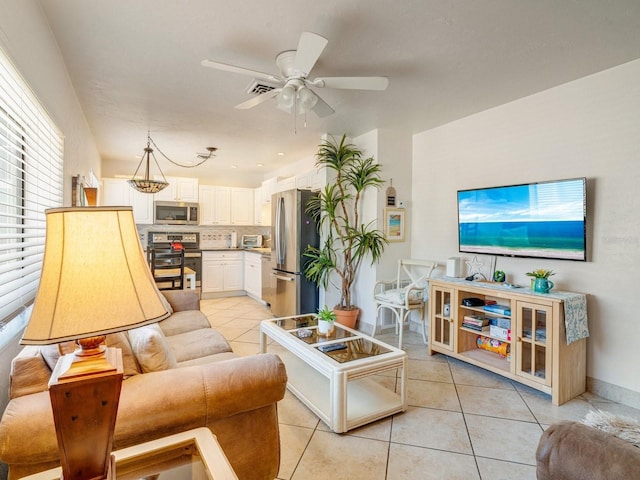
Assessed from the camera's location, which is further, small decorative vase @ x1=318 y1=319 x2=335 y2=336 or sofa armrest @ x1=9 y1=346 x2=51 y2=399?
small decorative vase @ x1=318 y1=319 x2=335 y2=336

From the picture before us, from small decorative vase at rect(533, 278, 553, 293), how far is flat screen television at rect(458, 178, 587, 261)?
291 millimetres

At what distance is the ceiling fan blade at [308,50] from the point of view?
1.76 meters

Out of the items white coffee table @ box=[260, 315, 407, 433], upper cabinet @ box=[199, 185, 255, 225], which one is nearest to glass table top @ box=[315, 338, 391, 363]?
white coffee table @ box=[260, 315, 407, 433]

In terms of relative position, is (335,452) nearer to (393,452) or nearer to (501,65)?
(393,452)

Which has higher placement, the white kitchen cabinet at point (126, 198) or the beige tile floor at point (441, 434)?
the white kitchen cabinet at point (126, 198)

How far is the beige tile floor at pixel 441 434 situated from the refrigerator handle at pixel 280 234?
7.76 ft

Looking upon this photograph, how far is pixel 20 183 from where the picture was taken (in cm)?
181

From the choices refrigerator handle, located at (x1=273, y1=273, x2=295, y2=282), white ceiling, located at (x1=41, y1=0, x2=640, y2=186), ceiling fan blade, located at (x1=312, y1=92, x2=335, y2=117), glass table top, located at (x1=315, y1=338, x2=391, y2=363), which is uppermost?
white ceiling, located at (x1=41, y1=0, x2=640, y2=186)

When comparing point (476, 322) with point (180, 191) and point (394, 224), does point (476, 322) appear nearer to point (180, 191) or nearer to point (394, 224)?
point (394, 224)

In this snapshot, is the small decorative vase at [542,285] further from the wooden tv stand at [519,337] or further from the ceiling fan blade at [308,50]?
the ceiling fan blade at [308,50]

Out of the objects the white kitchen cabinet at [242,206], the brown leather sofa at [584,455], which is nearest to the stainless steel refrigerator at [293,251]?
the white kitchen cabinet at [242,206]

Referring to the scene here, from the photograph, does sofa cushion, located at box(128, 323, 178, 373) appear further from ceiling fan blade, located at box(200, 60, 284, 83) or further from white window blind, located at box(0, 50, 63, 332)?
ceiling fan blade, located at box(200, 60, 284, 83)

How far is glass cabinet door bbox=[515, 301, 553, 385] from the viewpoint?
243 cm

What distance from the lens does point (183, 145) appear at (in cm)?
472
